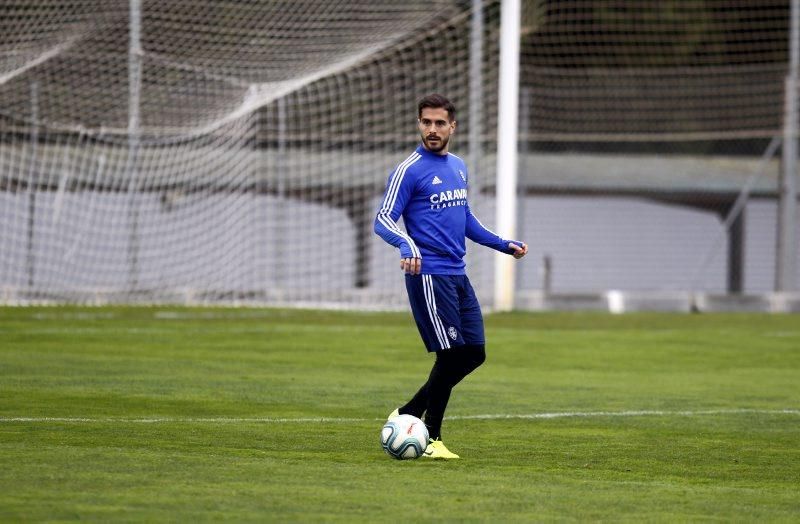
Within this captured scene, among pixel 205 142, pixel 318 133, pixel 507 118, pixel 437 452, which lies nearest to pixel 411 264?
pixel 437 452

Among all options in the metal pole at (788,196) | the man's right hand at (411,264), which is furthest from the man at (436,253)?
the metal pole at (788,196)

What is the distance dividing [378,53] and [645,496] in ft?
58.9

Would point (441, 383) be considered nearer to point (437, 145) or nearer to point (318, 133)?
point (437, 145)

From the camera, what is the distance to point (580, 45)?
3584 centimetres

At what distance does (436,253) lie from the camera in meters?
8.71

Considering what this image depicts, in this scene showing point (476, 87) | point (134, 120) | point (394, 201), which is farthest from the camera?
point (476, 87)

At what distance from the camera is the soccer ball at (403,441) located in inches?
324

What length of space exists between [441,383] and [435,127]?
136 centimetres

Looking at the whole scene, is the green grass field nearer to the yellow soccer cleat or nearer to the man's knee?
the yellow soccer cleat

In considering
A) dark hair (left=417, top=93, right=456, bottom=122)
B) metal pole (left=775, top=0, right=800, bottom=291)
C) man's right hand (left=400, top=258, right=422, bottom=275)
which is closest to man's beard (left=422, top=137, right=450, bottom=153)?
dark hair (left=417, top=93, right=456, bottom=122)

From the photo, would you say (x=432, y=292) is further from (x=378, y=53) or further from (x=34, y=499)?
(x=378, y=53)

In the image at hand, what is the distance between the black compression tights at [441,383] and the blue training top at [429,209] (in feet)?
1.43

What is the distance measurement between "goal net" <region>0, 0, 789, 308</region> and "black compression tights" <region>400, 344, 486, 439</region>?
1136 cm

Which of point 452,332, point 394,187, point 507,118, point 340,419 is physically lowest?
point 340,419
